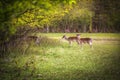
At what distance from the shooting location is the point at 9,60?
3.32 metres

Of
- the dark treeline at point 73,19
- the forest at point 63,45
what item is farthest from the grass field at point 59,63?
the dark treeline at point 73,19

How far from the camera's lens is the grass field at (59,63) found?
10.8 ft

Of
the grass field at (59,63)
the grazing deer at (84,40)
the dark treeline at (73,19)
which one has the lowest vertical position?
the grass field at (59,63)

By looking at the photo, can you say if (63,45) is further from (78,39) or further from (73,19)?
(73,19)

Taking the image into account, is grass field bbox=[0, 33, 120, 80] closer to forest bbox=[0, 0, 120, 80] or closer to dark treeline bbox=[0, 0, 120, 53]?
forest bbox=[0, 0, 120, 80]

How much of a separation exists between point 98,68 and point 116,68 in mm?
209

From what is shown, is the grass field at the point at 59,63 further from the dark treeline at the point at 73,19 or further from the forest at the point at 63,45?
the dark treeline at the point at 73,19

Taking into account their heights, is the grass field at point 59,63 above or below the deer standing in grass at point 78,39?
below

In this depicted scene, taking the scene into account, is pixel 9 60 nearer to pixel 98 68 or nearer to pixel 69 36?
pixel 69 36

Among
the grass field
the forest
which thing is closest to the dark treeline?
the forest

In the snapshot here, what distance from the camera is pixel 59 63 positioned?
337cm

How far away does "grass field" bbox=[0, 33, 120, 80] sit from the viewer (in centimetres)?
330

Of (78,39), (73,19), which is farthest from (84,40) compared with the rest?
(73,19)

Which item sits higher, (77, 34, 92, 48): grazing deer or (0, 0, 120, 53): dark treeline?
(0, 0, 120, 53): dark treeline
